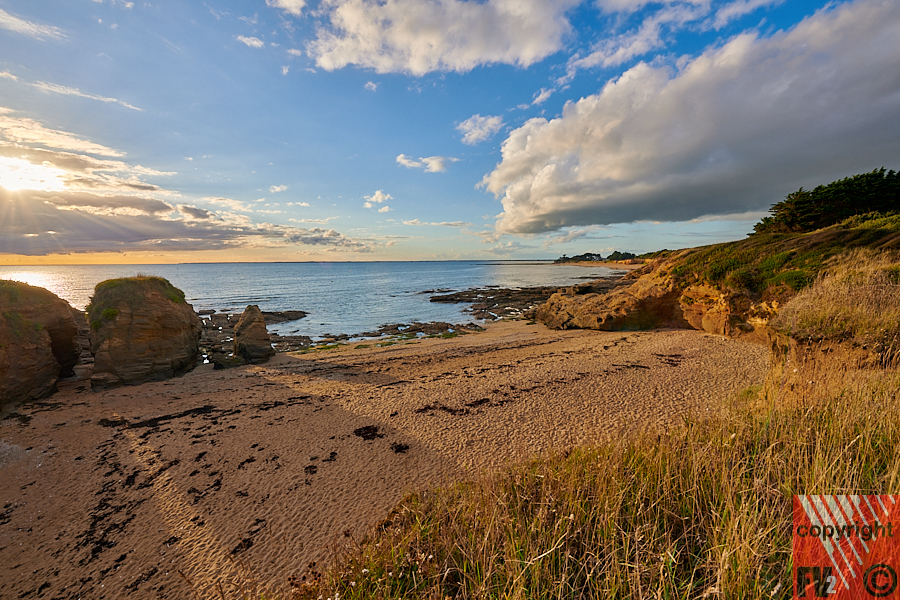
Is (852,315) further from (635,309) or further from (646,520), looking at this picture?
(635,309)

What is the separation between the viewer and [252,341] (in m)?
18.0

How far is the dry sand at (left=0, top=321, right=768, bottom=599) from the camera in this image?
5.52 metres

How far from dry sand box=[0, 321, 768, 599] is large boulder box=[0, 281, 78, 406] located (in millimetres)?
988

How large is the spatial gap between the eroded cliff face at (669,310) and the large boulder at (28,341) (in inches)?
1056

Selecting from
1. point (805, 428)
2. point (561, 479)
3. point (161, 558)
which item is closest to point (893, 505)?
point (805, 428)

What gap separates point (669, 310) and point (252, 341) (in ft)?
81.5

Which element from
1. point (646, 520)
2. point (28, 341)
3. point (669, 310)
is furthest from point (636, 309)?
point (28, 341)

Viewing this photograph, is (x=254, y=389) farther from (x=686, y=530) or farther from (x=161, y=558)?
(x=686, y=530)

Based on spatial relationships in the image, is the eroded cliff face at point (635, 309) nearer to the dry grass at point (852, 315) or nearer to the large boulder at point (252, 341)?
the dry grass at point (852, 315)

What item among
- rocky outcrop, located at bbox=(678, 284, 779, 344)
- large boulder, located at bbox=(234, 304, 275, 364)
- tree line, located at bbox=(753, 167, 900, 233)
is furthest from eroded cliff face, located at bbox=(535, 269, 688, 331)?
tree line, located at bbox=(753, 167, 900, 233)

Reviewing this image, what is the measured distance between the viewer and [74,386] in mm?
12930

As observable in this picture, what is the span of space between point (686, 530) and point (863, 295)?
8851mm

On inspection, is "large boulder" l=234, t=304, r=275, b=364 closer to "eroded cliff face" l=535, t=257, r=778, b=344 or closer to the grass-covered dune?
"eroded cliff face" l=535, t=257, r=778, b=344

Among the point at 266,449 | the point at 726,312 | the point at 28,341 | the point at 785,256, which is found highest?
the point at 785,256
